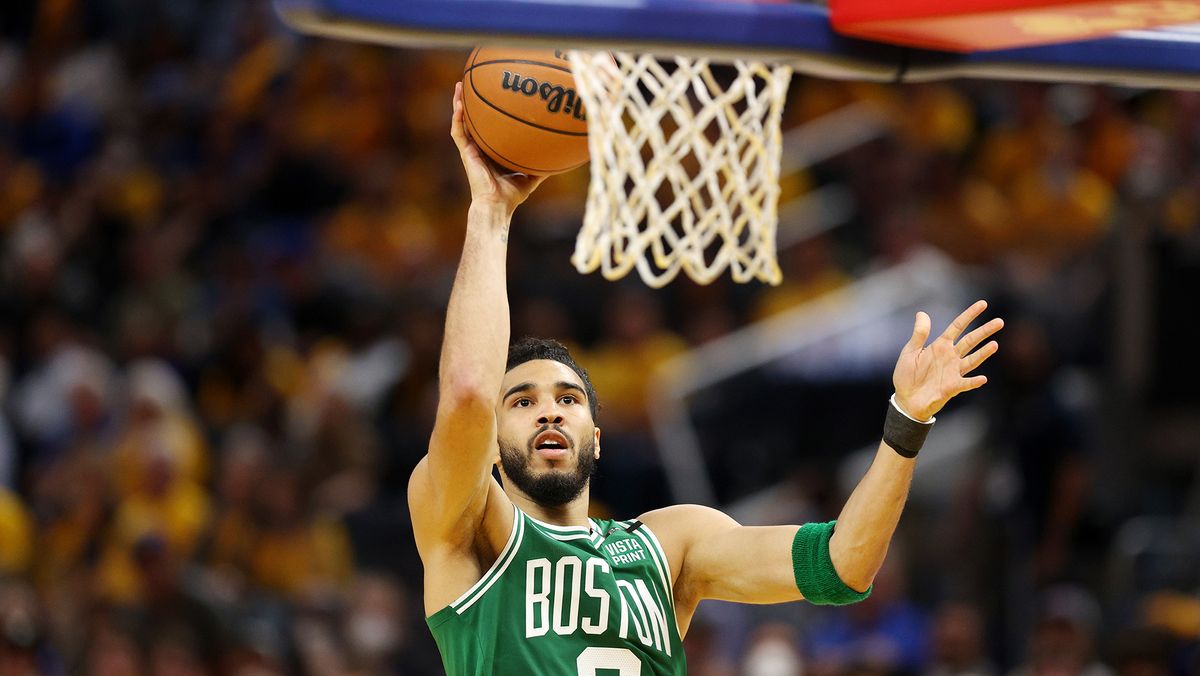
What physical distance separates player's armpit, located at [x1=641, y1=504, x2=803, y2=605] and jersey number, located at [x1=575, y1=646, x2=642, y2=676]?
0.41 metres

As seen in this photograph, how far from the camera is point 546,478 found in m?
4.53

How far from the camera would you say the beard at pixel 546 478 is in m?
4.53

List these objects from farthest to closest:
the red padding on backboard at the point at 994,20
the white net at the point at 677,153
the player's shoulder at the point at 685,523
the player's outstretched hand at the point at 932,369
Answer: the white net at the point at 677,153, the player's shoulder at the point at 685,523, the player's outstretched hand at the point at 932,369, the red padding on backboard at the point at 994,20

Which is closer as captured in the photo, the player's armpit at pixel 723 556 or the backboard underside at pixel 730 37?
the backboard underside at pixel 730 37

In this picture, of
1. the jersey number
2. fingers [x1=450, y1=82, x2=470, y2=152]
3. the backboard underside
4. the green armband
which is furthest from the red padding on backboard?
the jersey number

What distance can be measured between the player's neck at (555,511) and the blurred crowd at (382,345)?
3.33 metres

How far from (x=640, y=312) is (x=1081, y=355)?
2.55 meters

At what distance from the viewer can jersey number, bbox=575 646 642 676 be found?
430 centimetres

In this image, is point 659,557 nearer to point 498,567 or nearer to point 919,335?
point 498,567

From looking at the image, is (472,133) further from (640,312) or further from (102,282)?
(102,282)

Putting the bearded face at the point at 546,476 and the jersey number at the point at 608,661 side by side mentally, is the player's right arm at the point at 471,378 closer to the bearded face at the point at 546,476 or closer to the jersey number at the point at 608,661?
the bearded face at the point at 546,476

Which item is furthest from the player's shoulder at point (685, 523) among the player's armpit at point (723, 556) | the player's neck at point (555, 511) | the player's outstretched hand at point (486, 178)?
the player's outstretched hand at point (486, 178)

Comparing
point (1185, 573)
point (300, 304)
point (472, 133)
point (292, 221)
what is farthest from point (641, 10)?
point (292, 221)

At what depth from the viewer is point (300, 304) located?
34.9ft
